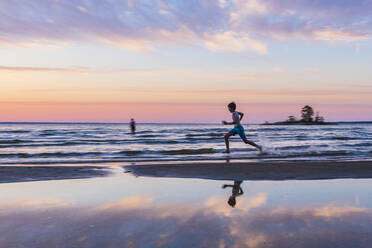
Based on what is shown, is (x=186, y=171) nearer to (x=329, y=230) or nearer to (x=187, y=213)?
(x=187, y=213)

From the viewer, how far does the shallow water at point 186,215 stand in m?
3.30

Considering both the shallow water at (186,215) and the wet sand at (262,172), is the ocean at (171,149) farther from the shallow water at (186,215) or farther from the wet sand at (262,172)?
the shallow water at (186,215)

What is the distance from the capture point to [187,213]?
14.0 ft

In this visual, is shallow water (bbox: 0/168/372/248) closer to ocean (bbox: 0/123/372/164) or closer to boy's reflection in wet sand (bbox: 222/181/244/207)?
boy's reflection in wet sand (bbox: 222/181/244/207)

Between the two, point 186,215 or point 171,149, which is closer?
point 186,215

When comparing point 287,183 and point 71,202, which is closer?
point 71,202

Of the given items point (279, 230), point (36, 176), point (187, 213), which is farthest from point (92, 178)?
point (279, 230)

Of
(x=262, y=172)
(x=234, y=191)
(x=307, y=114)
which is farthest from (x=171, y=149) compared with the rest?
(x=307, y=114)

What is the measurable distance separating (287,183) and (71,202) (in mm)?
4028

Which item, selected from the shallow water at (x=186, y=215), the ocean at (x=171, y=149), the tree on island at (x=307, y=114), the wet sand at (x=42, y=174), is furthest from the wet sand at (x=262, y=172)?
the tree on island at (x=307, y=114)

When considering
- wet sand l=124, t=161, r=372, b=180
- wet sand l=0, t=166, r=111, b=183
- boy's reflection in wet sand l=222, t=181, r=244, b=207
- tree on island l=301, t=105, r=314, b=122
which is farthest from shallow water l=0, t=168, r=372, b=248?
tree on island l=301, t=105, r=314, b=122

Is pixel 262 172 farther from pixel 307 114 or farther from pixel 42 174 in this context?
pixel 307 114

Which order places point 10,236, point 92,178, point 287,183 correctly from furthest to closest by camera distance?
1. point 92,178
2. point 287,183
3. point 10,236

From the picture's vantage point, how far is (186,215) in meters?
4.17
